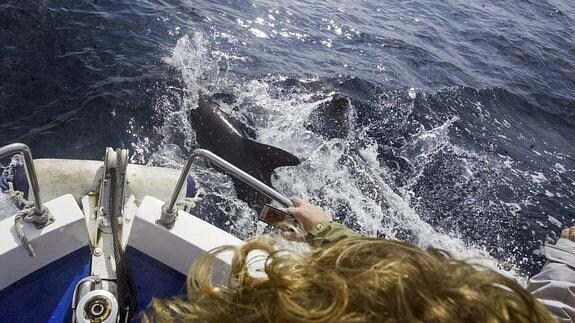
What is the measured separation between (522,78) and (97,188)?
11.3m

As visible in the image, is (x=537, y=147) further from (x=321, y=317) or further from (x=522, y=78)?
(x=321, y=317)

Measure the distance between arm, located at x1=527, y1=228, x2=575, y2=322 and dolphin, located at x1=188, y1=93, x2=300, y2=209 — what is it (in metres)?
3.09

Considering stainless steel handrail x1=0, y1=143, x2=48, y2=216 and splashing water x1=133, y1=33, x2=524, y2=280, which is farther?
splashing water x1=133, y1=33, x2=524, y2=280

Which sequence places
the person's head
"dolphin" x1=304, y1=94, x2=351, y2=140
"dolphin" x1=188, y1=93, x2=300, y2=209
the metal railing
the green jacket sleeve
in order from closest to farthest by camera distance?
the person's head < the green jacket sleeve < the metal railing < "dolphin" x1=188, y1=93, x2=300, y2=209 < "dolphin" x1=304, y1=94, x2=351, y2=140

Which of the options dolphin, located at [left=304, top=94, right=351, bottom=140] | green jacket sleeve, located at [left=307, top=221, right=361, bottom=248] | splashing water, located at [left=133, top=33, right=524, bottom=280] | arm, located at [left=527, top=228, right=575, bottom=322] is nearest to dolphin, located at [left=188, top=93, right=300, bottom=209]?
splashing water, located at [left=133, top=33, right=524, bottom=280]

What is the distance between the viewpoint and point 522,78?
11203mm

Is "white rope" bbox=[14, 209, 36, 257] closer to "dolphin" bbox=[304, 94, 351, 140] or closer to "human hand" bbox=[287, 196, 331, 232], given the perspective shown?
"human hand" bbox=[287, 196, 331, 232]

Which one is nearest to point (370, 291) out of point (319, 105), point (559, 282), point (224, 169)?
point (224, 169)

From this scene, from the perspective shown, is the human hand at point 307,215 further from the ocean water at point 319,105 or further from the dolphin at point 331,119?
the dolphin at point 331,119

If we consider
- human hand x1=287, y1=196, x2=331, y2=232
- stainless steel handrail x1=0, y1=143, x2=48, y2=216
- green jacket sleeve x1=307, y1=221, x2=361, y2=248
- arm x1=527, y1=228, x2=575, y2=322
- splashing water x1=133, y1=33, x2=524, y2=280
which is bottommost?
splashing water x1=133, y1=33, x2=524, y2=280

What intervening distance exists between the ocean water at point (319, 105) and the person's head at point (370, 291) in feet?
13.2

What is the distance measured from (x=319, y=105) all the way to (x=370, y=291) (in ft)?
22.7

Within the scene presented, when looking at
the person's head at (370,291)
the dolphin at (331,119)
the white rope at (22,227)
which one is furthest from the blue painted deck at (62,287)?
the dolphin at (331,119)

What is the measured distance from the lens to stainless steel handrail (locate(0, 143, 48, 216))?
1947 mm
